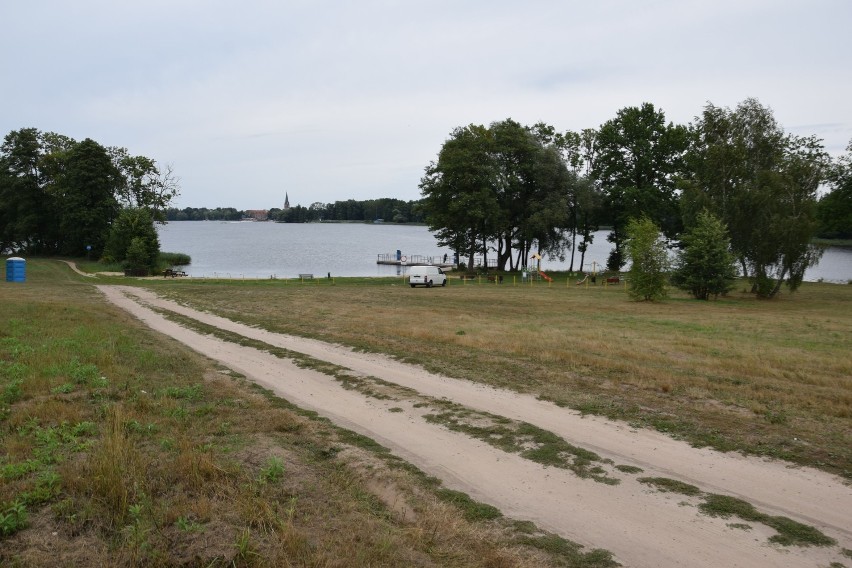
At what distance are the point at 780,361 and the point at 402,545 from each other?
12450 mm

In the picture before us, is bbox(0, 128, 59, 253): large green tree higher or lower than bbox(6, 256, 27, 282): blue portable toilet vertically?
higher

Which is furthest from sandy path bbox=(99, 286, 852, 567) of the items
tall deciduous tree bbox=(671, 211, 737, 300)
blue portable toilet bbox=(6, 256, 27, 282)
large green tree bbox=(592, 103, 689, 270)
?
large green tree bbox=(592, 103, 689, 270)

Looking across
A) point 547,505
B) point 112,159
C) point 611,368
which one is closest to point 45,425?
point 547,505

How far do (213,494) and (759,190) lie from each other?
4165 cm

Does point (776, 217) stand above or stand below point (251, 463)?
above

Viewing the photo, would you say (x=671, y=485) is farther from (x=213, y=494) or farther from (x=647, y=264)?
(x=647, y=264)

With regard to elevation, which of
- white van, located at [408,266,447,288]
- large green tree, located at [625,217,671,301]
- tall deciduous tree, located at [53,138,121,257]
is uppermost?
tall deciduous tree, located at [53,138,121,257]

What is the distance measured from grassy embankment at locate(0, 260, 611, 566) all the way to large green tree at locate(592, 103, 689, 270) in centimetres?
5462

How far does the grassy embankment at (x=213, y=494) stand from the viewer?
4.60 metres

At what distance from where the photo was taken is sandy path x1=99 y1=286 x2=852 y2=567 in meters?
5.05

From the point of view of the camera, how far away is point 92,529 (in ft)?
15.9

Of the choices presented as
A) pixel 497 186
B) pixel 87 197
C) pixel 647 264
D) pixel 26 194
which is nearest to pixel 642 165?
pixel 497 186

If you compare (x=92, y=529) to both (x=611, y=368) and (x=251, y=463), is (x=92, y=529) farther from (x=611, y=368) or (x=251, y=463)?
(x=611, y=368)

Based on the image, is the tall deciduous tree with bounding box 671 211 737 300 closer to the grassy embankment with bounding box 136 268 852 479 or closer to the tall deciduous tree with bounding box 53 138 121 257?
the grassy embankment with bounding box 136 268 852 479
